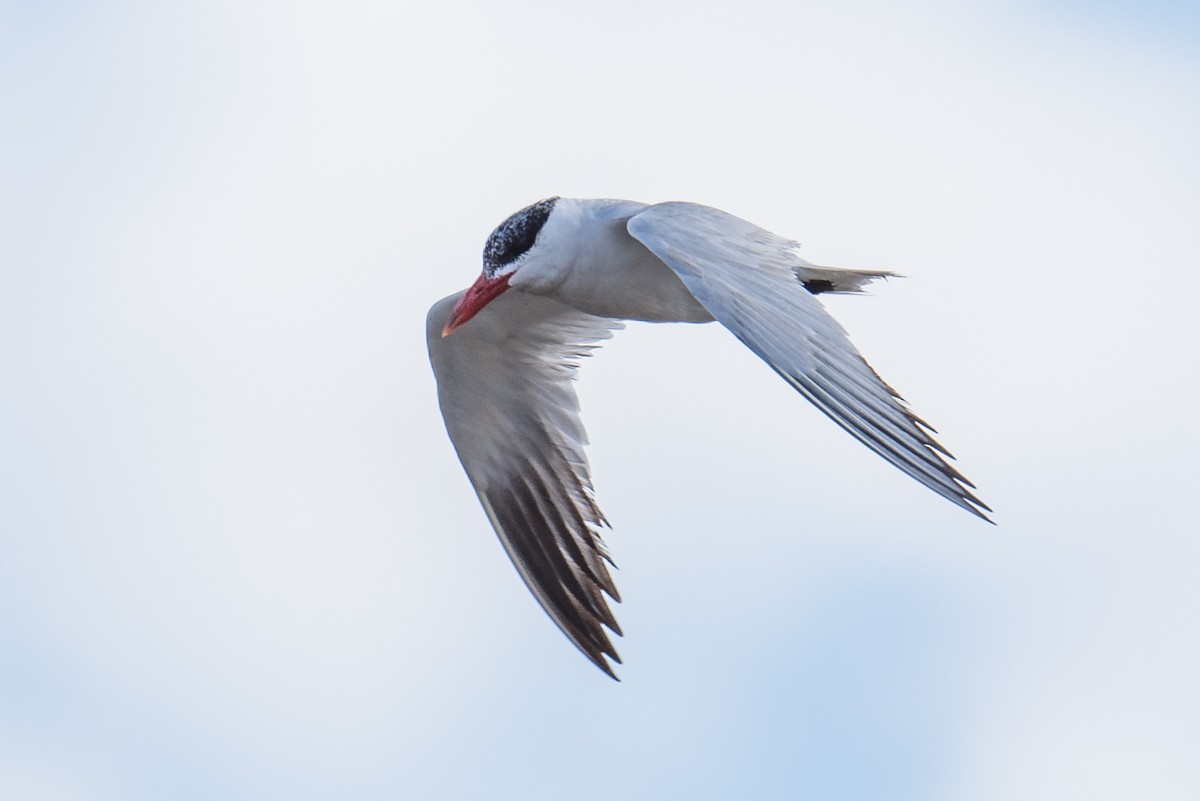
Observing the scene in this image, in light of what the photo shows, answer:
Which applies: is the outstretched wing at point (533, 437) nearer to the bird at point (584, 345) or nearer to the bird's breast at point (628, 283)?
the bird at point (584, 345)

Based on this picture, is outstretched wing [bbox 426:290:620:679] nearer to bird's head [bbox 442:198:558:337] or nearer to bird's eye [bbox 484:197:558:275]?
bird's head [bbox 442:198:558:337]

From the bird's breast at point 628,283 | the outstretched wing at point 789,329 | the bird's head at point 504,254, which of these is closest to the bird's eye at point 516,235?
the bird's head at point 504,254

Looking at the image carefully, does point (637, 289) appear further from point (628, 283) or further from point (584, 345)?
point (584, 345)

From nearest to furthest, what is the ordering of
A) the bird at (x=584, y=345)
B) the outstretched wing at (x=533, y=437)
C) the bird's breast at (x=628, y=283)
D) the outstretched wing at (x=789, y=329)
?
the outstretched wing at (x=789, y=329) → the bird at (x=584, y=345) → the bird's breast at (x=628, y=283) → the outstretched wing at (x=533, y=437)

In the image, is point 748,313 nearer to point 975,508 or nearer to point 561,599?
point 975,508

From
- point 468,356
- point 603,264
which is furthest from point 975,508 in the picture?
point 468,356

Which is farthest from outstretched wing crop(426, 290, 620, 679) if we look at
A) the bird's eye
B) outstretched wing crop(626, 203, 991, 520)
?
outstretched wing crop(626, 203, 991, 520)

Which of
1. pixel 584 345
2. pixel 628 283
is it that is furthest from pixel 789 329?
pixel 584 345
